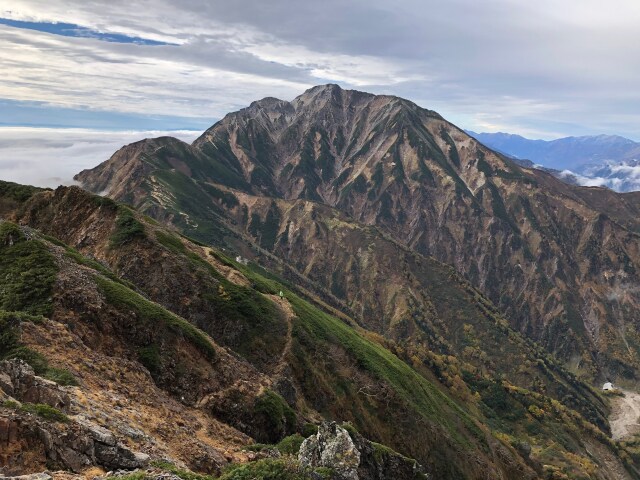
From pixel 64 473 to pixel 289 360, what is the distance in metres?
50.5

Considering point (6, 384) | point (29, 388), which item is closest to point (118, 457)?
point (29, 388)

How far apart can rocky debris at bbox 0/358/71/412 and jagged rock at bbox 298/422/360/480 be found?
15681 millimetres

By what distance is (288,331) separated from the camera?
77000 millimetres

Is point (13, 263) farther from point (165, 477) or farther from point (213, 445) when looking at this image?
point (165, 477)

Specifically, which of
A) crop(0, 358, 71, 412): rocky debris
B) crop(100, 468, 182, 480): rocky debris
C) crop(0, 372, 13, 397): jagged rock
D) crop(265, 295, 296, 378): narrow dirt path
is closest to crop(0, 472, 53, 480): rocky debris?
crop(100, 468, 182, 480): rocky debris

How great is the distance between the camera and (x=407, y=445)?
75125mm

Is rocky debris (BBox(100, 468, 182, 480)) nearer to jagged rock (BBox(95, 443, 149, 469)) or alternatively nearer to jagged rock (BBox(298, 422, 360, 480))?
jagged rock (BBox(95, 443, 149, 469))

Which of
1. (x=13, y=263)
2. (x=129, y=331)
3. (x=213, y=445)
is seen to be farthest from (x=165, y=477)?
(x=13, y=263)

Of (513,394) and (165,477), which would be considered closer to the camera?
(165,477)

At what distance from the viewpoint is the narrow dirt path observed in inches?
2667

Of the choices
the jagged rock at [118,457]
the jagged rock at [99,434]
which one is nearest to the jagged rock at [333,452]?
the jagged rock at [118,457]

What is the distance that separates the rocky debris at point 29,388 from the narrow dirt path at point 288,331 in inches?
1528

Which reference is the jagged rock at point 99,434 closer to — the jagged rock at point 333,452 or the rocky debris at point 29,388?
the rocky debris at point 29,388

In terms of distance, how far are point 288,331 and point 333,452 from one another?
47966mm
